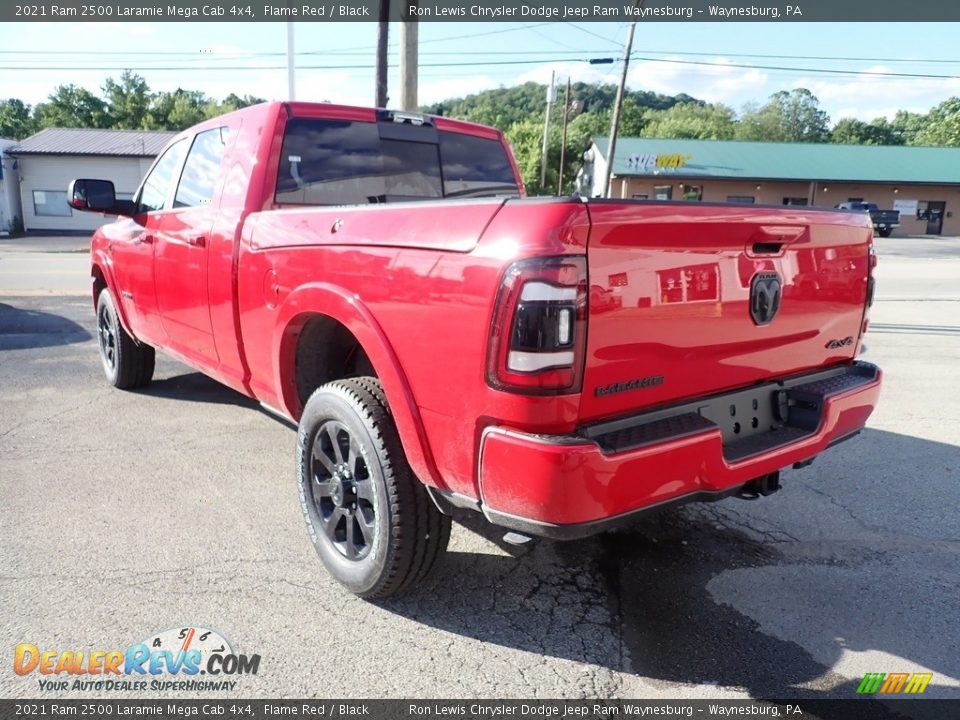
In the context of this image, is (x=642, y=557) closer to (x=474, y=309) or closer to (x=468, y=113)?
(x=474, y=309)

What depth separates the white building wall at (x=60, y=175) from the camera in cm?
3509

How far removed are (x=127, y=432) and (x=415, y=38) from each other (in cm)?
792

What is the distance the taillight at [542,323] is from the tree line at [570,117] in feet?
154

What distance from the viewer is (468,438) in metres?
2.22

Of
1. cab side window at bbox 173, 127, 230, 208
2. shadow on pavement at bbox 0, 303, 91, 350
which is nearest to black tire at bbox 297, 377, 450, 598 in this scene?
cab side window at bbox 173, 127, 230, 208

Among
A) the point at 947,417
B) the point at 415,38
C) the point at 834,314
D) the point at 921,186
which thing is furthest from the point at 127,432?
the point at 921,186

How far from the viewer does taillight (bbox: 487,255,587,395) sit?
2.01 m

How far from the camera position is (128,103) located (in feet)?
214

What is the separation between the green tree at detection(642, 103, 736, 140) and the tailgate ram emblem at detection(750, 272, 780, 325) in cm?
6762

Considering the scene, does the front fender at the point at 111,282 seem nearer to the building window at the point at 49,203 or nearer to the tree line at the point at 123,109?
the building window at the point at 49,203

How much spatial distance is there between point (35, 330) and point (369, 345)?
7889 millimetres

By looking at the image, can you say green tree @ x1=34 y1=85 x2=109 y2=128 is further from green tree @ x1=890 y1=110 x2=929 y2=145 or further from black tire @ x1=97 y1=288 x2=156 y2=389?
green tree @ x1=890 y1=110 x2=929 y2=145

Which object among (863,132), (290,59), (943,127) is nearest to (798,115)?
(863,132)

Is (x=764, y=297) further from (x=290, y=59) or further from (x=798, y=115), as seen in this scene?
(x=798, y=115)
